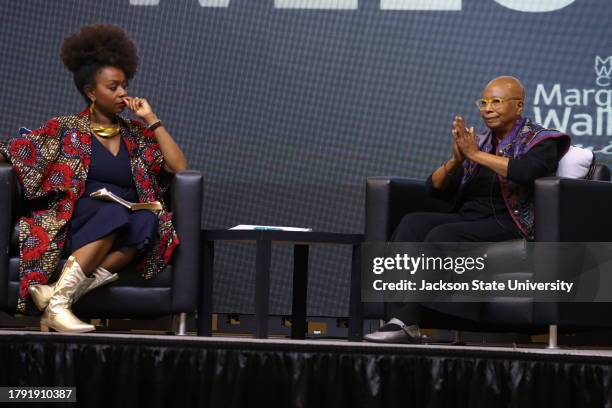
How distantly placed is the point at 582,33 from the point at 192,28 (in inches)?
69.8

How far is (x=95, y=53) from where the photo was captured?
3.98 meters

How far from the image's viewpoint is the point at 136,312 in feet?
12.5

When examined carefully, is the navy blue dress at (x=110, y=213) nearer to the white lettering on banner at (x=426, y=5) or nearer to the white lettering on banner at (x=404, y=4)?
the white lettering on banner at (x=404, y=4)

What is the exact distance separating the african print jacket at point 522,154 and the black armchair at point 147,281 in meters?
1.07

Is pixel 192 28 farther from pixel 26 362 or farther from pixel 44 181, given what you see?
pixel 26 362

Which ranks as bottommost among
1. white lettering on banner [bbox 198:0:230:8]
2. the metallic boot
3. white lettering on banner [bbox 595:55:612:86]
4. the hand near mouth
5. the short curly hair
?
the metallic boot

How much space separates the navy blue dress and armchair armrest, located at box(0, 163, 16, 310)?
0.22m

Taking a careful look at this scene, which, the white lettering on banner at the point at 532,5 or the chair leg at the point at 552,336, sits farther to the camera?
the white lettering on banner at the point at 532,5

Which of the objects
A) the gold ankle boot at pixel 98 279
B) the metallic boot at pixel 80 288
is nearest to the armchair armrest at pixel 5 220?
the metallic boot at pixel 80 288

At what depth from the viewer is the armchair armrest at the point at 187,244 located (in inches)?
150

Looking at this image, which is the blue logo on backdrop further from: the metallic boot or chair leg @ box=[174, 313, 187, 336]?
the metallic boot

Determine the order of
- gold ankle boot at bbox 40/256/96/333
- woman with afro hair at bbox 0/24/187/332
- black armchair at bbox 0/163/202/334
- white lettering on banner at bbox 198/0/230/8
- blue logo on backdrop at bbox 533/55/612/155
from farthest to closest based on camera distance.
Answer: white lettering on banner at bbox 198/0/230/8
blue logo on backdrop at bbox 533/55/612/155
black armchair at bbox 0/163/202/334
woman with afro hair at bbox 0/24/187/332
gold ankle boot at bbox 40/256/96/333

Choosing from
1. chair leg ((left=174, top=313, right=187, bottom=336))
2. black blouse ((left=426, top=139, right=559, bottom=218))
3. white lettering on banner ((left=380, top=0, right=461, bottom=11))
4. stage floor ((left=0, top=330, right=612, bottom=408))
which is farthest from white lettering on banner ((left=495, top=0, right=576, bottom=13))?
stage floor ((left=0, top=330, right=612, bottom=408))

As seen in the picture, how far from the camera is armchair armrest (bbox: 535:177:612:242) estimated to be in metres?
3.52
